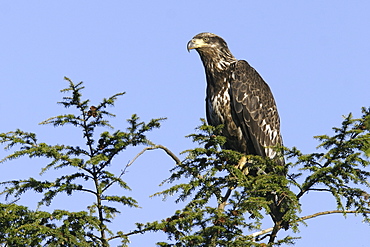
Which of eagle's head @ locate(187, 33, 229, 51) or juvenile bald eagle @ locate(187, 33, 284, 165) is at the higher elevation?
eagle's head @ locate(187, 33, 229, 51)

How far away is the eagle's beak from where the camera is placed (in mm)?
9620

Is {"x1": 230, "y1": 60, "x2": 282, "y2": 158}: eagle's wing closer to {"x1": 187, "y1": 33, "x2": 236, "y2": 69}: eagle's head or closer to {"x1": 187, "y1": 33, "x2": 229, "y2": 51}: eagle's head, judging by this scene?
{"x1": 187, "y1": 33, "x2": 236, "y2": 69}: eagle's head

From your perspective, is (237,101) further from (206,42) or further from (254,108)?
(206,42)

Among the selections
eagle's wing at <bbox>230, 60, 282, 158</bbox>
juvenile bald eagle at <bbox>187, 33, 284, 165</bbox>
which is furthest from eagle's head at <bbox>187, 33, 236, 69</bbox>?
eagle's wing at <bbox>230, 60, 282, 158</bbox>

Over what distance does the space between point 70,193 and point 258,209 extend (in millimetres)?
1987

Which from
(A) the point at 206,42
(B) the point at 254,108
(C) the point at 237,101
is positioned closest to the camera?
(C) the point at 237,101

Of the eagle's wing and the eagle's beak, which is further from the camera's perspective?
the eagle's beak

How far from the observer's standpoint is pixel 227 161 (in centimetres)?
634

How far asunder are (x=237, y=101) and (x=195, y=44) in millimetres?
1390

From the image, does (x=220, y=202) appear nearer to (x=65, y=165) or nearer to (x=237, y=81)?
(x=65, y=165)

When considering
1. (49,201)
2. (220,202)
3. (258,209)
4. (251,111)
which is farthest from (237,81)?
(49,201)

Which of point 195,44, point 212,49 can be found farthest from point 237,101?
point 195,44

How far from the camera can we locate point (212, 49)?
971 centimetres

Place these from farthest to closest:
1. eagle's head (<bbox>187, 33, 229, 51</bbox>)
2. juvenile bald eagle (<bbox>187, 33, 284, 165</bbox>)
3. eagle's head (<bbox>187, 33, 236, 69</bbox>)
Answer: eagle's head (<bbox>187, 33, 229, 51</bbox>) < eagle's head (<bbox>187, 33, 236, 69</bbox>) < juvenile bald eagle (<bbox>187, 33, 284, 165</bbox>)
